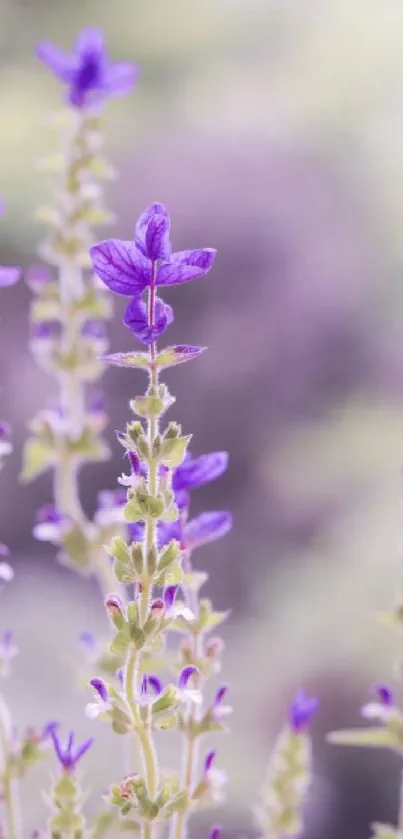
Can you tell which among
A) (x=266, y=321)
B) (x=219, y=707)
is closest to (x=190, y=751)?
(x=219, y=707)

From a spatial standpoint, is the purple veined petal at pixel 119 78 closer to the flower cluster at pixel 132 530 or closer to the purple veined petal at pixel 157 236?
the flower cluster at pixel 132 530

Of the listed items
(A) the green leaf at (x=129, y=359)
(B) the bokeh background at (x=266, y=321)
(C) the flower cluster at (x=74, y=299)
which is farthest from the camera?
(B) the bokeh background at (x=266, y=321)

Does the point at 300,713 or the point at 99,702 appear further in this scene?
the point at 300,713

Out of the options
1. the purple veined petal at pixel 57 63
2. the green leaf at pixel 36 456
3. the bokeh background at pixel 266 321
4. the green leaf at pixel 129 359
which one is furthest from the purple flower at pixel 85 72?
the bokeh background at pixel 266 321

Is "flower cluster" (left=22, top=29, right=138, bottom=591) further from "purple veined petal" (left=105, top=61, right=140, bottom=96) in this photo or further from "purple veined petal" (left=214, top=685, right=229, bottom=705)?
"purple veined petal" (left=214, top=685, right=229, bottom=705)

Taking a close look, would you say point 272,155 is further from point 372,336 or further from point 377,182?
point 372,336

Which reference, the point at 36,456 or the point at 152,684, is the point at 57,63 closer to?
the point at 36,456
